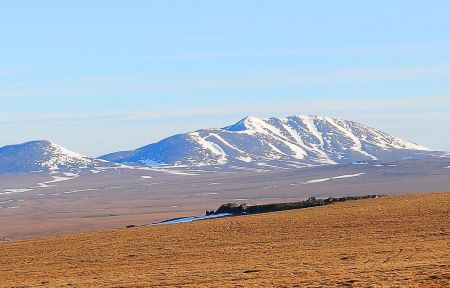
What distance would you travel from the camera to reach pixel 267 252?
3253 centimetres

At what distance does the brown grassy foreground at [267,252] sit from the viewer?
24.2 meters

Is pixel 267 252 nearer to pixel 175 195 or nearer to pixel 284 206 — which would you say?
pixel 284 206

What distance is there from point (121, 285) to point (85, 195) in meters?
142

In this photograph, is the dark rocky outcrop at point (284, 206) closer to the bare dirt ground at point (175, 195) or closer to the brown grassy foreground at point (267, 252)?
the brown grassy foreground at point (267, 252)

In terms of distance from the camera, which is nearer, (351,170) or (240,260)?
(240,260)

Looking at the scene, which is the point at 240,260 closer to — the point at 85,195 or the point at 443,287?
the point at 443,287

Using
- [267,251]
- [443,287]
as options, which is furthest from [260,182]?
[443,287]

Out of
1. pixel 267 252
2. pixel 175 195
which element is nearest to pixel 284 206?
pixel 267 252

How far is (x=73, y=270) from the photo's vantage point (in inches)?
1233

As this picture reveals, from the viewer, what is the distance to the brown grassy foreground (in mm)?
24219

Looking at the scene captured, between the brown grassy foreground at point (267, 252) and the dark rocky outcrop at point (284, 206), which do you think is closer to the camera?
the brown grassy foreground at point (267, 252)

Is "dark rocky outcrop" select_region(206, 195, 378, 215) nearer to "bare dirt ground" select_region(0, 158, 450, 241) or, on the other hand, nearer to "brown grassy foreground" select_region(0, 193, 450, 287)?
"brown grassy foreground" select_region(0, 193, 450, 287)

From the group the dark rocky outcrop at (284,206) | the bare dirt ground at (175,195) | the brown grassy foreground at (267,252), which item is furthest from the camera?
the bare dirt ground at (175,195)

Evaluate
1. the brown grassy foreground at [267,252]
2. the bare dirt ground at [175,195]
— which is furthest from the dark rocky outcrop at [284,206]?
the bare dirt ground at [175,195]
